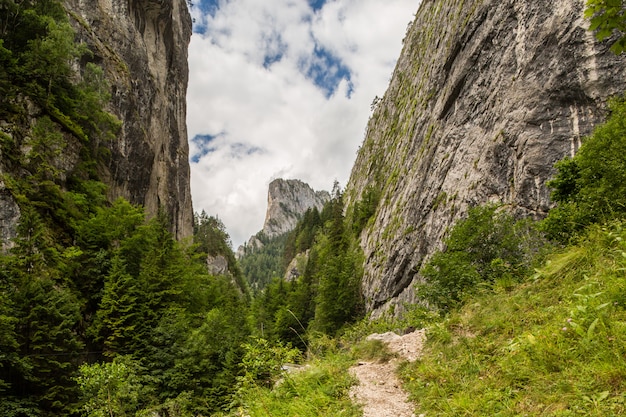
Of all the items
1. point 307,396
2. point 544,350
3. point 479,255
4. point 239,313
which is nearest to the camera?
point 544,350

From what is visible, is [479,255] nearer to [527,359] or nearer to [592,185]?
[592,185]

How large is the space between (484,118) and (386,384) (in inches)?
701

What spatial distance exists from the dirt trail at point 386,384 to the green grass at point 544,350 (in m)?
0.26

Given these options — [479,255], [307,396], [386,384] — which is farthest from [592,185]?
[307,396]

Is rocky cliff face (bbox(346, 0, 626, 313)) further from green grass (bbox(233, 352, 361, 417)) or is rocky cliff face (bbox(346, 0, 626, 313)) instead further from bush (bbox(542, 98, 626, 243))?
green grass (bbox(233, 352, 361, 417))

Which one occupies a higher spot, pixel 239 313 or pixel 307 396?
pixel 239 313

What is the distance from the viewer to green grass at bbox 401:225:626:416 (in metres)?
3.38

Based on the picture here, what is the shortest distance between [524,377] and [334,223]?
35.8m

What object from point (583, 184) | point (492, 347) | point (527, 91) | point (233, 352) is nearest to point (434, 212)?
point (527, 91)

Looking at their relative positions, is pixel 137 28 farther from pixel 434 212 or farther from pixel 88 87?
pixel 434 212

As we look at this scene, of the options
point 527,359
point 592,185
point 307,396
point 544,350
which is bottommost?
point 307,396

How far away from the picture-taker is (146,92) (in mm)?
46188

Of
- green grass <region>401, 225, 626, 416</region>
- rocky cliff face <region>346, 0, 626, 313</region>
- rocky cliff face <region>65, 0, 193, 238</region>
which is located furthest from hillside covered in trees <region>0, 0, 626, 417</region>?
rocky cliff face <region>65, 0, 193, 238</region>

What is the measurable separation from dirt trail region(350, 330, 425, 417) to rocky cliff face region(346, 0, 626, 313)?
9.38 m
